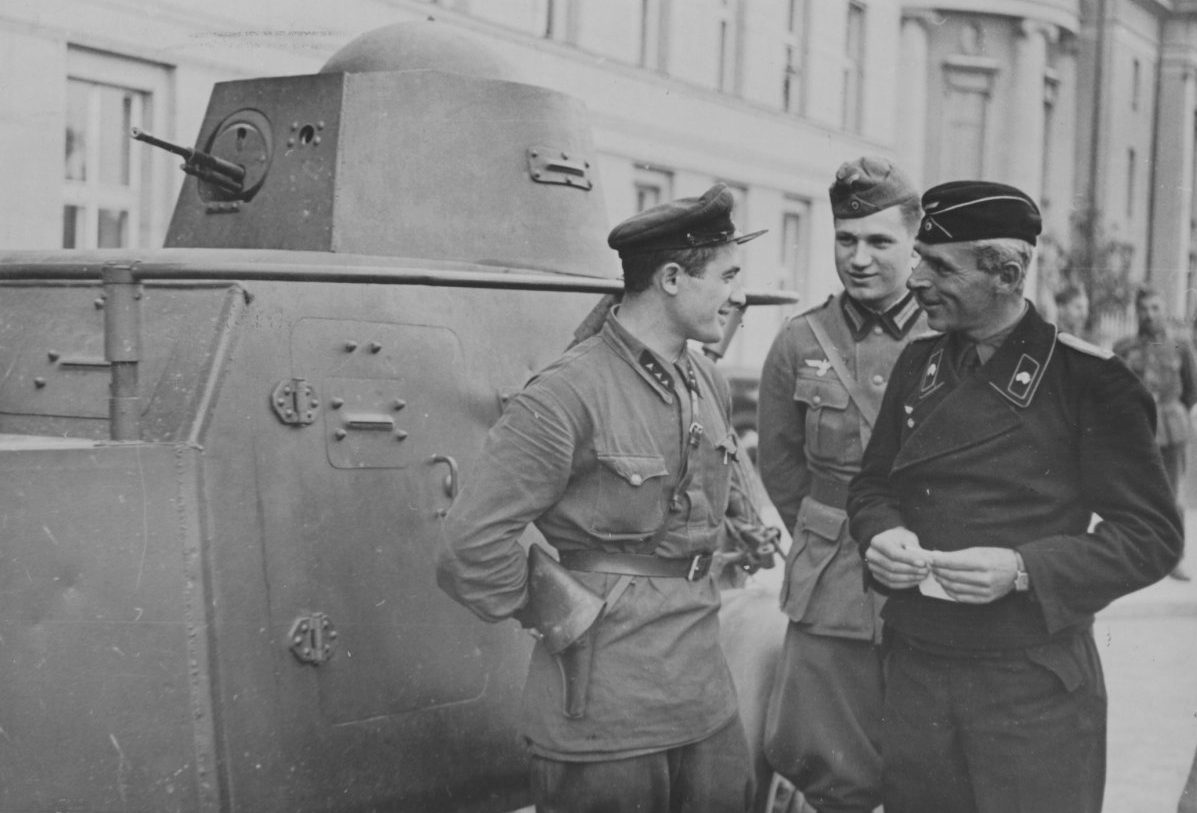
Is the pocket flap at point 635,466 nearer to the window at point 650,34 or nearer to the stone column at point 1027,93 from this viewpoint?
the stone column at point 1027,93

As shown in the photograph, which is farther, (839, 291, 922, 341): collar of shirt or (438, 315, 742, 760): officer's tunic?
(839, 291, 922, 341): collar of shirt

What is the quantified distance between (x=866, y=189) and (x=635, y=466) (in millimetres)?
1020

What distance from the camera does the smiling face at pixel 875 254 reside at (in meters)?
3.96

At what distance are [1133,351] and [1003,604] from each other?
7683 mm

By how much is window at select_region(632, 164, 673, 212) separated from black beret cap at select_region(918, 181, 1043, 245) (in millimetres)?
8481

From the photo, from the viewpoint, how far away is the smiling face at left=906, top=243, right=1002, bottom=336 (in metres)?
3.38

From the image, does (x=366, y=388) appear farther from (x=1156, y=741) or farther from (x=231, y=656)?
(x=1156, y=741)

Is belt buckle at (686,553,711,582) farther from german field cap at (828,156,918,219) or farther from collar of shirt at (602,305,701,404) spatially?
german field cap at (828,156,918,219)

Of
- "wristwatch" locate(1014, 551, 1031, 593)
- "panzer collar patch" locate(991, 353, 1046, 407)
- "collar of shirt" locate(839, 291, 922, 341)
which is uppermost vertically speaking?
"collar of shirt" locate(839, 291, 922, 341)

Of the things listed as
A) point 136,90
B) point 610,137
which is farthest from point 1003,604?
point 610,137

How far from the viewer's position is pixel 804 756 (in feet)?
13.0

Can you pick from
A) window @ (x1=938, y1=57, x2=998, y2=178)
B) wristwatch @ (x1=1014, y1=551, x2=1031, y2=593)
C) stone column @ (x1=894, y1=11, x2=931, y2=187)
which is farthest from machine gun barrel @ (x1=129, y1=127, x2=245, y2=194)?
window @ (x1=938, y1=57, x2=998, y2=178)

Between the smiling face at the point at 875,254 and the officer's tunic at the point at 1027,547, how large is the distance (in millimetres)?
573

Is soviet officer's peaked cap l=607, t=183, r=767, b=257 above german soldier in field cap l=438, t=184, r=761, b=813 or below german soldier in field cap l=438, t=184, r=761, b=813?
above
